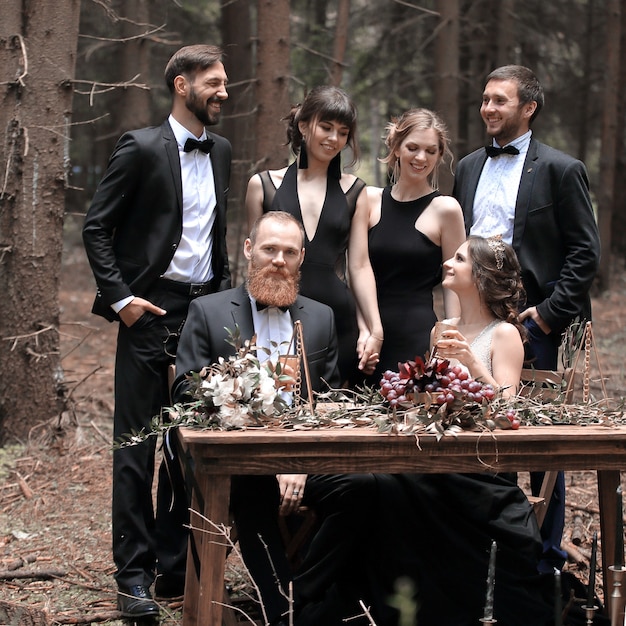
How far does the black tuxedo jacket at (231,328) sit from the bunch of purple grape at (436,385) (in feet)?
2.63

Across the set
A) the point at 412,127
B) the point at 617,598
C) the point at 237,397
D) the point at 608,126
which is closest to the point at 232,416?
the point at 237,397

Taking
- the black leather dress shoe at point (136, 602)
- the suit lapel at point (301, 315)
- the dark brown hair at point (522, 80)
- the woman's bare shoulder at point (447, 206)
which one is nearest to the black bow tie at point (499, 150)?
the dark brown hair at point (522, 80)

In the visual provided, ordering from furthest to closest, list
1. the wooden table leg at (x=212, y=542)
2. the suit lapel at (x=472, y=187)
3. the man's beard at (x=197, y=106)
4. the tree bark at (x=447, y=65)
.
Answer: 1. the tree bark at (x=447, y=65)
2. the suit lapel at (x=472, y=187)
3. the man's beard at (x=197, y=106)
4. the wooden table leg at (x=212, y=542)

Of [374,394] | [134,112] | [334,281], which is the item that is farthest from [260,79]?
[134,112]

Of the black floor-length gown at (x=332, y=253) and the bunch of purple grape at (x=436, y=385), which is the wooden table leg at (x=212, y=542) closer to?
the bunch of purple grape at (x=436, y=385)

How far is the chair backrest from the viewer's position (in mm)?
4059

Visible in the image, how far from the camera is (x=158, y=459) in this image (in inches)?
292

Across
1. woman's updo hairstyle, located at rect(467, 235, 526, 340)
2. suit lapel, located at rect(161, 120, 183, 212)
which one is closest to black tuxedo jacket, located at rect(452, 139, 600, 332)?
woman's updo hairstyle, located at rect(467, 235, 526, 340)

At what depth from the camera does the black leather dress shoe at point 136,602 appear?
175 inches

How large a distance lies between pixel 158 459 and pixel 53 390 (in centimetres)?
95

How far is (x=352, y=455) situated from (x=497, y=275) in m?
1.28

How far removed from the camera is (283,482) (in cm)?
411

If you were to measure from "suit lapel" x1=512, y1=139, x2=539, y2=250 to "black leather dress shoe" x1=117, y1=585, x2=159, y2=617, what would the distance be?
8.14 feet

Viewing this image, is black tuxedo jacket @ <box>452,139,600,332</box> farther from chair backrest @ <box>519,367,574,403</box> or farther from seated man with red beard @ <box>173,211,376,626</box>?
seated man with red beard @ <box>173,211,376,626</box>
